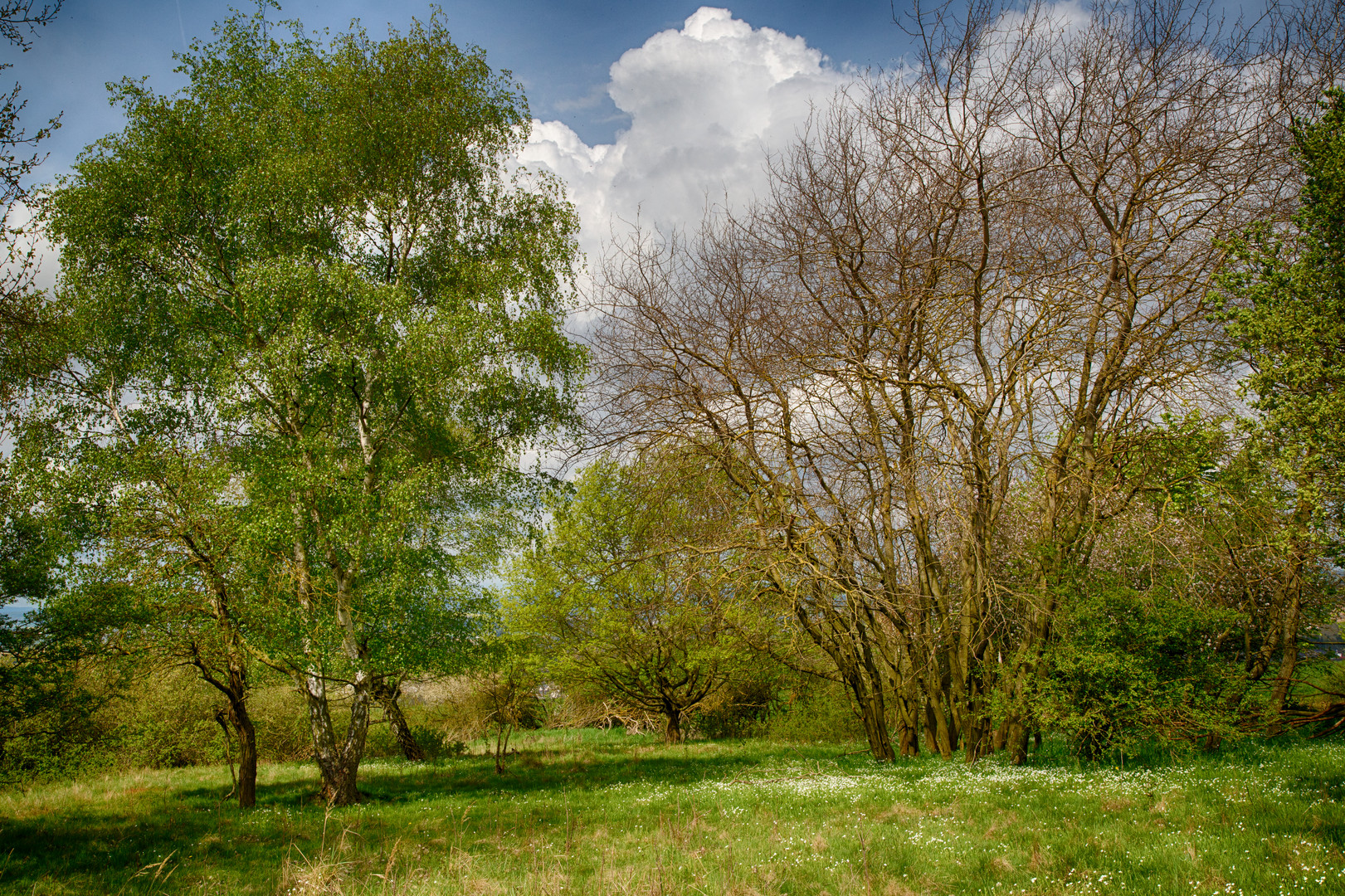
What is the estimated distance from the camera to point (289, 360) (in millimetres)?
11758

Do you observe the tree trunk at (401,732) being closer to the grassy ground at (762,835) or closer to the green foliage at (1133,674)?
the grassy ground at (762,835)

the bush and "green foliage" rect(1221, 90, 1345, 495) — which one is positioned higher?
"green foliage" rect(1221, 90, 1345, 495)

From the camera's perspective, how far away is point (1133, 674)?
878 cm

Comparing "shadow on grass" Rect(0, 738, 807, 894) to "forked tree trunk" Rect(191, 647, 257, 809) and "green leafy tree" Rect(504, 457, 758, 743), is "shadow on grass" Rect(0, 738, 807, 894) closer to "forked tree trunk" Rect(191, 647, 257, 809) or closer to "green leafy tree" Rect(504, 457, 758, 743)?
"forked tree trunk" Rect(191, 647, 257, 809)

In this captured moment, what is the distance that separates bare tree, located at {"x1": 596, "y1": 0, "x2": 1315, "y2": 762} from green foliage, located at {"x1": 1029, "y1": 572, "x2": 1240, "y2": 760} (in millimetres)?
501

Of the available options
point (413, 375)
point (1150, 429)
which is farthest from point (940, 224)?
point (413, 375)

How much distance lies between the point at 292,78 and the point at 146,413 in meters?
7.32

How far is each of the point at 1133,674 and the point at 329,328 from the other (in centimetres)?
1373

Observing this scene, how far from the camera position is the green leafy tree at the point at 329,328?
11.6m

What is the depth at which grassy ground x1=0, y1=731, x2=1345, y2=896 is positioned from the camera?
5465 millimetres

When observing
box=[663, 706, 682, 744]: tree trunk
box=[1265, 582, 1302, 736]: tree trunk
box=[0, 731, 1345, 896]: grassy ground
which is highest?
box=[1265, 582, 1302, 736]: tree trunk

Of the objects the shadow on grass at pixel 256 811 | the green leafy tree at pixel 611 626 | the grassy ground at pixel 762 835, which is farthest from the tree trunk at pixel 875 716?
the green leafy tree at pixel 611 626

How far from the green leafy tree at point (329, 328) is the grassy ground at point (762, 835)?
8.89 feet

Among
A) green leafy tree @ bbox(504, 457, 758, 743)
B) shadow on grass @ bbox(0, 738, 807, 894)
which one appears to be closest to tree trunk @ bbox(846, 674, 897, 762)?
shadow on grass @ bbox(0, 738, 807, 894)
